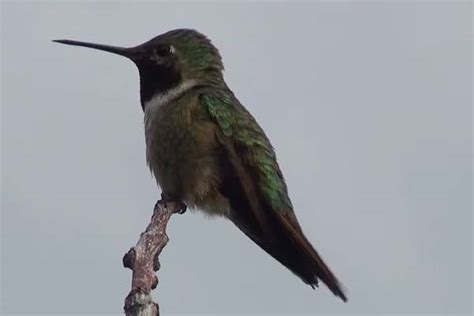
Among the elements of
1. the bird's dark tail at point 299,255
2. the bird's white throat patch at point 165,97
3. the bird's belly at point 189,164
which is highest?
the bird's white throat patch at point 165,97

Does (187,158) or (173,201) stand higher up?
(187,158)

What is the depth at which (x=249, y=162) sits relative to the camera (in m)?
7.93

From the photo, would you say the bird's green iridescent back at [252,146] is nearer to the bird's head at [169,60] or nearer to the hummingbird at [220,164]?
the hummingbird at [220,164]

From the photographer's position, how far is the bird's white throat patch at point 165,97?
823 cm

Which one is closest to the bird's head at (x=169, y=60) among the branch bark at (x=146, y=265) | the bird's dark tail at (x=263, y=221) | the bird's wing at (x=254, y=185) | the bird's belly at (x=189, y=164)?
the bird's wing at (x=254, y=185)

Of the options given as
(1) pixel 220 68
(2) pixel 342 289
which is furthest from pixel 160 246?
(1) pixel 220 68

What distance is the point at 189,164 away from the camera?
25.7ft

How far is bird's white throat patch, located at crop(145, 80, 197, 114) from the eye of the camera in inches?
324

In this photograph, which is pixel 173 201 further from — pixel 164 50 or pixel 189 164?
pixel 164 50

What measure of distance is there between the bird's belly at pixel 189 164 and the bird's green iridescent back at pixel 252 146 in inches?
6.9

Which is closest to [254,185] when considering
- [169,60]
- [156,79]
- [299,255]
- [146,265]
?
[299,255]

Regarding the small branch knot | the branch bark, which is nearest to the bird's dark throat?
the branch bark

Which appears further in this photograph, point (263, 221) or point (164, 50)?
point (164, 50)

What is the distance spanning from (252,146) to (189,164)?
0.51 metres
